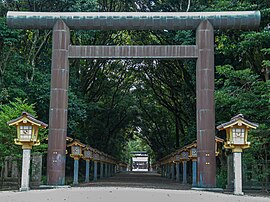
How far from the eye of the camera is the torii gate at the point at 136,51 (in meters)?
15.7

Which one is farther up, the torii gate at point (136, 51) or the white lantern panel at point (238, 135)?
the torii gate at point (136, 51)

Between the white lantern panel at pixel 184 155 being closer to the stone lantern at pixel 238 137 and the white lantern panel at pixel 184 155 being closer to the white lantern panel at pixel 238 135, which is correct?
the stone lantern at pixel 238 137

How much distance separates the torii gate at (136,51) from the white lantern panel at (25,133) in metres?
1.77

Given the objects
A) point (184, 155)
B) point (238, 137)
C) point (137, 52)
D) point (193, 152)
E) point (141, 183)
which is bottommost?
point (141, 183)

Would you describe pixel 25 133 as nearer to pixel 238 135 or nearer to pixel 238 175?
pixel 238 135

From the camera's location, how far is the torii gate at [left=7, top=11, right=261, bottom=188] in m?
15.7

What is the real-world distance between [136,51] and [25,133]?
547 centimetres

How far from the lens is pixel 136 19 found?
53.9 feet

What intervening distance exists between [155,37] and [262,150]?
614 inches

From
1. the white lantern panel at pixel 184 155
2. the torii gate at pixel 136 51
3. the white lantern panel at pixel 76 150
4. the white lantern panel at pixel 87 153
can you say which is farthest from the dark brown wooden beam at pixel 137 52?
the white lantern panel at pixel 87 153

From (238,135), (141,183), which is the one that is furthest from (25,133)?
(141,183)

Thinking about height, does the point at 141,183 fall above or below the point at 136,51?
below

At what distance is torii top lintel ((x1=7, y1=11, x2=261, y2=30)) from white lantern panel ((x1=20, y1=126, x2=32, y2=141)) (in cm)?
472

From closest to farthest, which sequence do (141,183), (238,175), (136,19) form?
1. (238,175)
2. (136,19)
3. (141,183)
